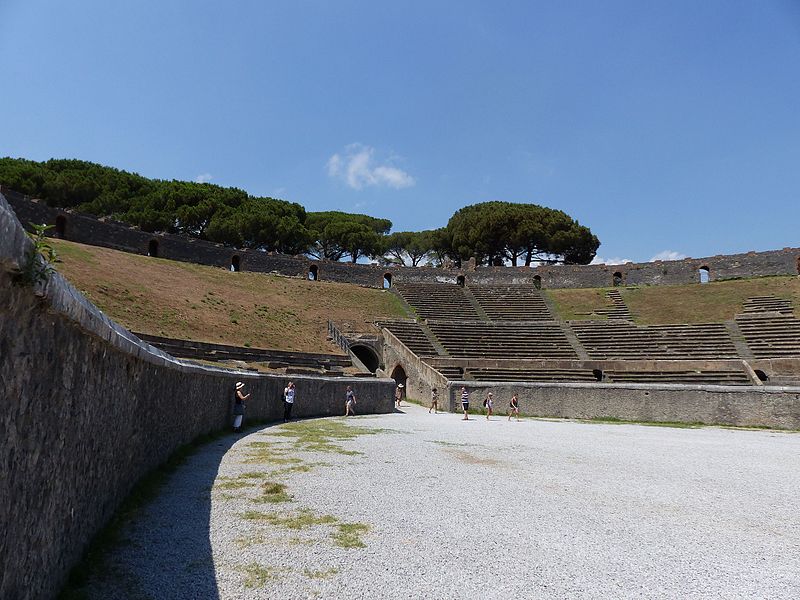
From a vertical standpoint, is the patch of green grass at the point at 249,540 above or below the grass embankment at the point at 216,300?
below

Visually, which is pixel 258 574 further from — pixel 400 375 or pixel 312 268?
pixel 312 268

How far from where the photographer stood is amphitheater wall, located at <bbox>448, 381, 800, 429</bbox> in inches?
680

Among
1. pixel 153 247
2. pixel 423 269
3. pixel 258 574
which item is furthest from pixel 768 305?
pixel 153 247

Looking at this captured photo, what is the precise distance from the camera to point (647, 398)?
1984 centimetres

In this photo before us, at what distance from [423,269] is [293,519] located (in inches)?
1796

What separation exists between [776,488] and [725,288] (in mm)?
38509

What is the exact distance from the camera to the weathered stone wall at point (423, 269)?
127 feet

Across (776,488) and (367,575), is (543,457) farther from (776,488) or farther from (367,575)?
(367,575)

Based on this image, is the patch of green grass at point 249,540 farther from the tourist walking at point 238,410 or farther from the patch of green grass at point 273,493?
the tourist walking at point 238,410

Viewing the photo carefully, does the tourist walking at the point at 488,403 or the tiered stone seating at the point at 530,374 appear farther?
the tiered stone seating at the point at 530,374

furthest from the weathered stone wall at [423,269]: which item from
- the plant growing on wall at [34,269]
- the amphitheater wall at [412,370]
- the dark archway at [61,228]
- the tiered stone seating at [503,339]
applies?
the plant growing on wall at [34,269]

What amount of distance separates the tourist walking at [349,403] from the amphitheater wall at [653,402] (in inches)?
216

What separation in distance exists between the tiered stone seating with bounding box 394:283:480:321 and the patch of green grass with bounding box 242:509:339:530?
110 feet

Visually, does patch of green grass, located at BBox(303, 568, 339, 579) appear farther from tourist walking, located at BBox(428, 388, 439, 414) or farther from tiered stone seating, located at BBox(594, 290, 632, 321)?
tiered stone seating, located at BBox(594, 290, 632, 321)
